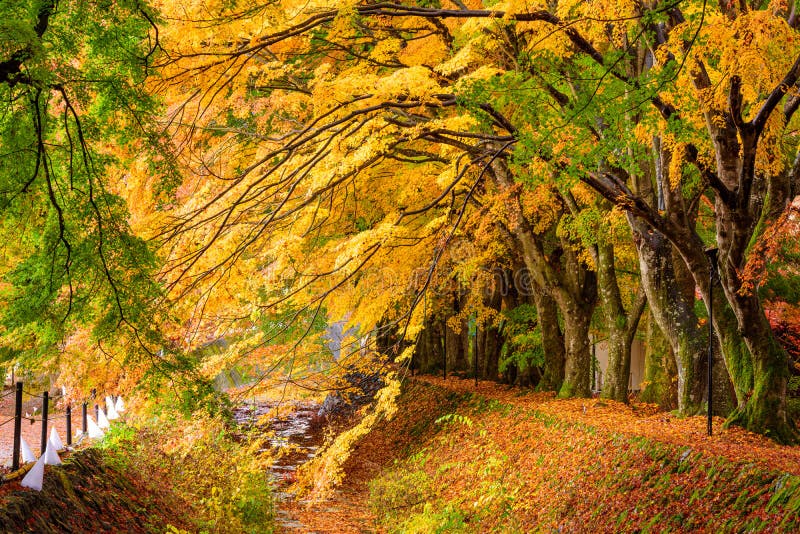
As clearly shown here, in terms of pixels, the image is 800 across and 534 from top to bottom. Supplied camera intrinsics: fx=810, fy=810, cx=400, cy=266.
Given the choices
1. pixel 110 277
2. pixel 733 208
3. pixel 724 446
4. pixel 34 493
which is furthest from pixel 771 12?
pixel 34 493

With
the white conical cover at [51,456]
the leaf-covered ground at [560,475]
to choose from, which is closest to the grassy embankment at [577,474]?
the leaf-covered ground at [560,475]

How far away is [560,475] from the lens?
39.7 ft

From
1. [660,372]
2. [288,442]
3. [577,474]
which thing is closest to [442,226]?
[660,372]

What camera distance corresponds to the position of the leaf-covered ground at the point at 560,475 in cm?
849

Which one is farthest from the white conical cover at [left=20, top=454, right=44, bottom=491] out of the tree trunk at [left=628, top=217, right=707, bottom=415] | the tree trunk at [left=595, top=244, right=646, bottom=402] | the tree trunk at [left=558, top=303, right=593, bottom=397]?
the tree trunk at [left=558, top=303, right=593, bottom=397]

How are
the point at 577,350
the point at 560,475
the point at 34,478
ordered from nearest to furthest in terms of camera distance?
the point at 34,478
the point at 560,475
the point at 577,350

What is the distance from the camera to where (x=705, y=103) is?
31.9 ft

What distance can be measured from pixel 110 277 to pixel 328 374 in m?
9.23

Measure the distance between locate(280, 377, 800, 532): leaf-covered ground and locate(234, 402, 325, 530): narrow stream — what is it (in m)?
0.46

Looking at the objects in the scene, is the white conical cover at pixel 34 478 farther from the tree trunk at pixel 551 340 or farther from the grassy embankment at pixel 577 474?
the tree trunk at pixel 551 340

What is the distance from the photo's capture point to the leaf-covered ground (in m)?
8.49

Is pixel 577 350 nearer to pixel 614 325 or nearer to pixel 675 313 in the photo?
pixel 614 325

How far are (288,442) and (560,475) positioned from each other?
35.3 feet

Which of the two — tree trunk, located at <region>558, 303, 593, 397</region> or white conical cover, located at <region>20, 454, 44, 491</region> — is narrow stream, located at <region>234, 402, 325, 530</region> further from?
white conical cover, located at <region>20, 454, 44, 491</region>
